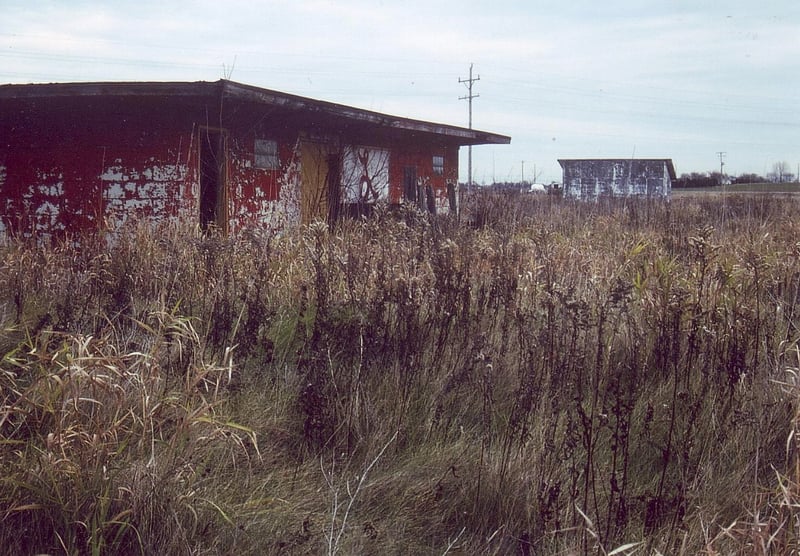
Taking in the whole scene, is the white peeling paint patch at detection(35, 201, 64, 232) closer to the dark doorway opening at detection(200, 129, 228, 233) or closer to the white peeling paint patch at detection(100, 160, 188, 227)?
the white peeling paint patch at detection(100, 160, 188, 227)

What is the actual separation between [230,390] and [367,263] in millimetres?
1979

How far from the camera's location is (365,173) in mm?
12984

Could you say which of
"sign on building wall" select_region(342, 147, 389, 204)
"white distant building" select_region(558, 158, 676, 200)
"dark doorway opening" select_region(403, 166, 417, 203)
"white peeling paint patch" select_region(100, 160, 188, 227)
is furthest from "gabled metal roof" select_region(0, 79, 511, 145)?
"white distant building" select_region(558, 158, 676, 200)

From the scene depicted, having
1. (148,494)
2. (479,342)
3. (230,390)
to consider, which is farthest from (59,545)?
(479,342)

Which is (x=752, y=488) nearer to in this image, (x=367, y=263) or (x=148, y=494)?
(x=148, y=494)

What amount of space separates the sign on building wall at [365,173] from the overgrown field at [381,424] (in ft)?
23.9

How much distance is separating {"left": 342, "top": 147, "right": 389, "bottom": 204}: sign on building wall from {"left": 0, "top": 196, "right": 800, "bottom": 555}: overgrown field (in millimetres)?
7277

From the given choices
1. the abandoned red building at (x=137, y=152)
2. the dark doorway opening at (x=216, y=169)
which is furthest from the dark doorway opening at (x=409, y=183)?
the dark doorway opening at (x=216, y=169)

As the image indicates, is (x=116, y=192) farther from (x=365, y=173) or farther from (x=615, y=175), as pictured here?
(x=615, y=175)

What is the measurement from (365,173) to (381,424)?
10021mm

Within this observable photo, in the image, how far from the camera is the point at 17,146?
9.38 m

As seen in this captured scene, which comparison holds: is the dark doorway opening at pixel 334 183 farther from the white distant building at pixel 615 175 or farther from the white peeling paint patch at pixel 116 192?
the white distant building at pixel 615 175

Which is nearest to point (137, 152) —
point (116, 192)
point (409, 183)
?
point (116, 192)

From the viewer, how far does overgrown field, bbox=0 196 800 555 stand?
2479 mm
